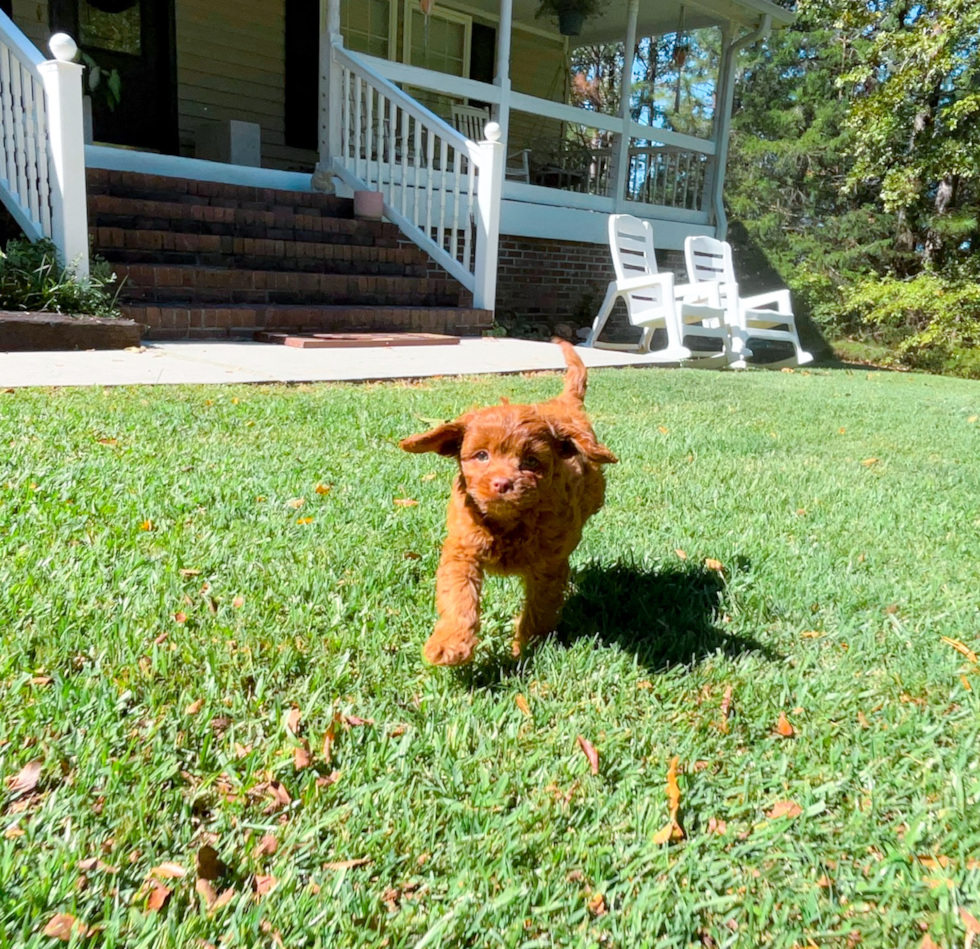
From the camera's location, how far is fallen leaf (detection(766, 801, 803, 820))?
1.74 m

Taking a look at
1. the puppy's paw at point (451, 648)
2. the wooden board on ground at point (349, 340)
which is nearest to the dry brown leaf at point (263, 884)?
the puppy's paw at point (451, 648)

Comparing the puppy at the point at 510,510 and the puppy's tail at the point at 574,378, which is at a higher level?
the puppy's tail at the point at 574,378

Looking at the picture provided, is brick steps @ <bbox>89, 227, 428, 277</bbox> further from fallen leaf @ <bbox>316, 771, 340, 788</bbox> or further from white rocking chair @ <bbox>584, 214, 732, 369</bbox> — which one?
fallen leaf @ <bbox>316, 771, 340, 788</bbox>

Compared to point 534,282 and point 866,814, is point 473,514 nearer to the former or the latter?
point 866,814

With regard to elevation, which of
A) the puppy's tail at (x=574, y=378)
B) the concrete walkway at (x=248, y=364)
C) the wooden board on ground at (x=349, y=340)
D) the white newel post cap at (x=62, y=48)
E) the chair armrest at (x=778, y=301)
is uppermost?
the white newel post cap at (x=62, y=48)

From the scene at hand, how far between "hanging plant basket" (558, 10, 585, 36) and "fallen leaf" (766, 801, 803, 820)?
1436 centimetres

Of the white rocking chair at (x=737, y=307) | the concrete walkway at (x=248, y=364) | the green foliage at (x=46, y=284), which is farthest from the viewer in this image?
the white rocking chair at (x=737, y=307)

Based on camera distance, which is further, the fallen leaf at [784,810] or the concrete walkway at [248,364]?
the concrete walkway at [248,364]

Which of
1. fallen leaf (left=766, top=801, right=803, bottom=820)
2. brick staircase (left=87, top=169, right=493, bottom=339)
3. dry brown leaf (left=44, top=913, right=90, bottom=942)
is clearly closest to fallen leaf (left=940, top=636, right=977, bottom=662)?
fallen leaf (left=766, top=801, right=803, bottom=820)

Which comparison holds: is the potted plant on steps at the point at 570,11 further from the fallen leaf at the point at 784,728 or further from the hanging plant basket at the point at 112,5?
the fallen leaf at the point at 784,728

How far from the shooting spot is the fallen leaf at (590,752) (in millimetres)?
1852

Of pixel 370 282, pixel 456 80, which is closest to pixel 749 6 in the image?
pixel 456 80

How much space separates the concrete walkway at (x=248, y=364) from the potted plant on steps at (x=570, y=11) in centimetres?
773

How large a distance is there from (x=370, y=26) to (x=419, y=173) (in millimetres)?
4951
